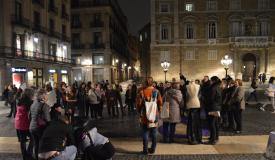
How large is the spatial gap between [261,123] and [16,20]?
1120 inches

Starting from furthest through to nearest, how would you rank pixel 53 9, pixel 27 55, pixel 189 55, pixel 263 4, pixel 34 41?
pixel 189 55, pixel 263 4, pixel 53 9, pixel 34 41, pixel 27 55

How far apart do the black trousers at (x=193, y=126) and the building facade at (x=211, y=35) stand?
39230mm

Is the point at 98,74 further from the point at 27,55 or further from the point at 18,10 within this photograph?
the point at 18,10

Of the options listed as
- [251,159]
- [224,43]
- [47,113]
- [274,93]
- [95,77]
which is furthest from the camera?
[95,77]

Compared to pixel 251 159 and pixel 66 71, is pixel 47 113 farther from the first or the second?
pixel 66 71

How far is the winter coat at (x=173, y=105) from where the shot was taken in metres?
9.94

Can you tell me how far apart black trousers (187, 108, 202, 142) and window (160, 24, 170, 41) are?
39.5 metres

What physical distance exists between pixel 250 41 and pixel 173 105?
134 ft

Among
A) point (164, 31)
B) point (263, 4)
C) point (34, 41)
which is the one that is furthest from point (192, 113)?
point (263, 4)

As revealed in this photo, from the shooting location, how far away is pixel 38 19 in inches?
1625

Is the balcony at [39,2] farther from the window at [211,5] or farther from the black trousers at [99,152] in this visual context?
the black trousers at [99,152]

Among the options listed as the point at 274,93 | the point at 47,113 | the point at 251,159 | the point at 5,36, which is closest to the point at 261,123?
the point at 274,93

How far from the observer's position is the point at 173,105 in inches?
396

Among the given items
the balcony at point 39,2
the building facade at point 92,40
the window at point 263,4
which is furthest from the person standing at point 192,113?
the building facade at point 92,40
